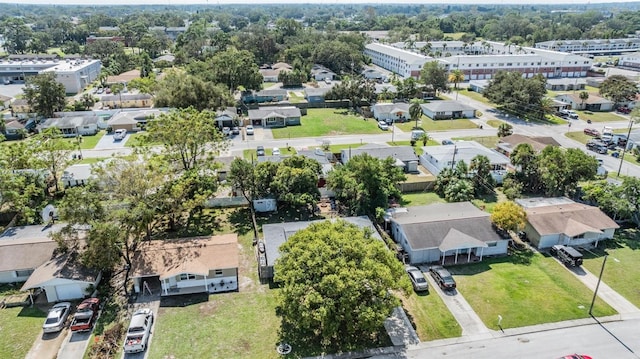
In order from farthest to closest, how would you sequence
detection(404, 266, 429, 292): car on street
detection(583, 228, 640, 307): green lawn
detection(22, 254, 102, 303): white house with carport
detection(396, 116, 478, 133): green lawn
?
detection(396, 116, 478, 133): green lawn
detection(583, 228, 640, 307): green lawn
detection(404, 266, 429, 292): car on street
detection(22, 254, 102, 303): white house with carport

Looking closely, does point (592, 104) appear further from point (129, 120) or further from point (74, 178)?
point (74, 178)

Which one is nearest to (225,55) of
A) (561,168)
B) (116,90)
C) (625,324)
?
(116,90)

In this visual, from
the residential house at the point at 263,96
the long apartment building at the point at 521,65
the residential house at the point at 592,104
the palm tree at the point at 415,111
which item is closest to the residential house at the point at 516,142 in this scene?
the palm tree at the point at 415,111

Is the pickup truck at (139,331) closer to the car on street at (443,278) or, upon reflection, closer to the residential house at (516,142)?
the car on street at (443,278)

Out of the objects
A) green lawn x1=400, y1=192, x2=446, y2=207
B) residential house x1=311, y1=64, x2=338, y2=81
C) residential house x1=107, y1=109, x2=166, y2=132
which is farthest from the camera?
residential house x1=311, y1=64, x2=338, y2=81

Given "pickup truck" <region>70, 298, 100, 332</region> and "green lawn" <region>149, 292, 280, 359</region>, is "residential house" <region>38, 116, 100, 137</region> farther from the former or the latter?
"green lawn" <region>149, 292, 280, 359</region>

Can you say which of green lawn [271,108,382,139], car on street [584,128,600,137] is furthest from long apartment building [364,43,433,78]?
car on street [584,128,600,137]
